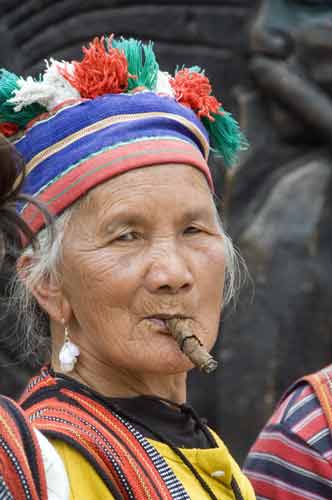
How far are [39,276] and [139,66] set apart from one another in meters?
0.47

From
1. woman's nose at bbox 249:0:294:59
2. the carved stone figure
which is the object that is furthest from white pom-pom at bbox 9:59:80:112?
woman's nose at bbox 249:0:294:59

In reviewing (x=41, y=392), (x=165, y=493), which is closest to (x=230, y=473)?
(x=165, y=493)

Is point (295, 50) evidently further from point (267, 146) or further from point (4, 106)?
point (4, 106)

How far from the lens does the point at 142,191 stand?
2.06m

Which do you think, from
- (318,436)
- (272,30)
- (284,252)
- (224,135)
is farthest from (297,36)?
(318,436)

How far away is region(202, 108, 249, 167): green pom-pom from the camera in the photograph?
2.32m

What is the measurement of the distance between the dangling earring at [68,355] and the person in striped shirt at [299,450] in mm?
632

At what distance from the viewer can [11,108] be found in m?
2.17

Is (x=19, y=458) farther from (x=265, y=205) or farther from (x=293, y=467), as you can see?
(x=265, y=205)

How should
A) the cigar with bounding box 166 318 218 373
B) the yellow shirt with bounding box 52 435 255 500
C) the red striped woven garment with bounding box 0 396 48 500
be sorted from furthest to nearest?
the cigar with bounding box 166 318 218 373 < the yellow shirt with bounding box 52 435 255 500 < the red striped woven garment with bounding box 0 396 48 500

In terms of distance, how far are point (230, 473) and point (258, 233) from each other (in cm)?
280

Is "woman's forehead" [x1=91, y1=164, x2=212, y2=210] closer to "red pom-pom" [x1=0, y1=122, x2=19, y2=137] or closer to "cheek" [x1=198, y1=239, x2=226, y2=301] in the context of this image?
"cheek" [x1=198, y1=239, x2=226, y2=301]

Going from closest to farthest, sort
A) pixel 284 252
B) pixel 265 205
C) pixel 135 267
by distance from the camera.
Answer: pixel 135 267 < pixel 284 252 < pixel 265 205

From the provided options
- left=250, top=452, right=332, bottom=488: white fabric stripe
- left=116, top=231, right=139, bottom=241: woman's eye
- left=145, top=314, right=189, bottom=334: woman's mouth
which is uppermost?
left=116, top=231, right=139, bottom=241: woman's eye
